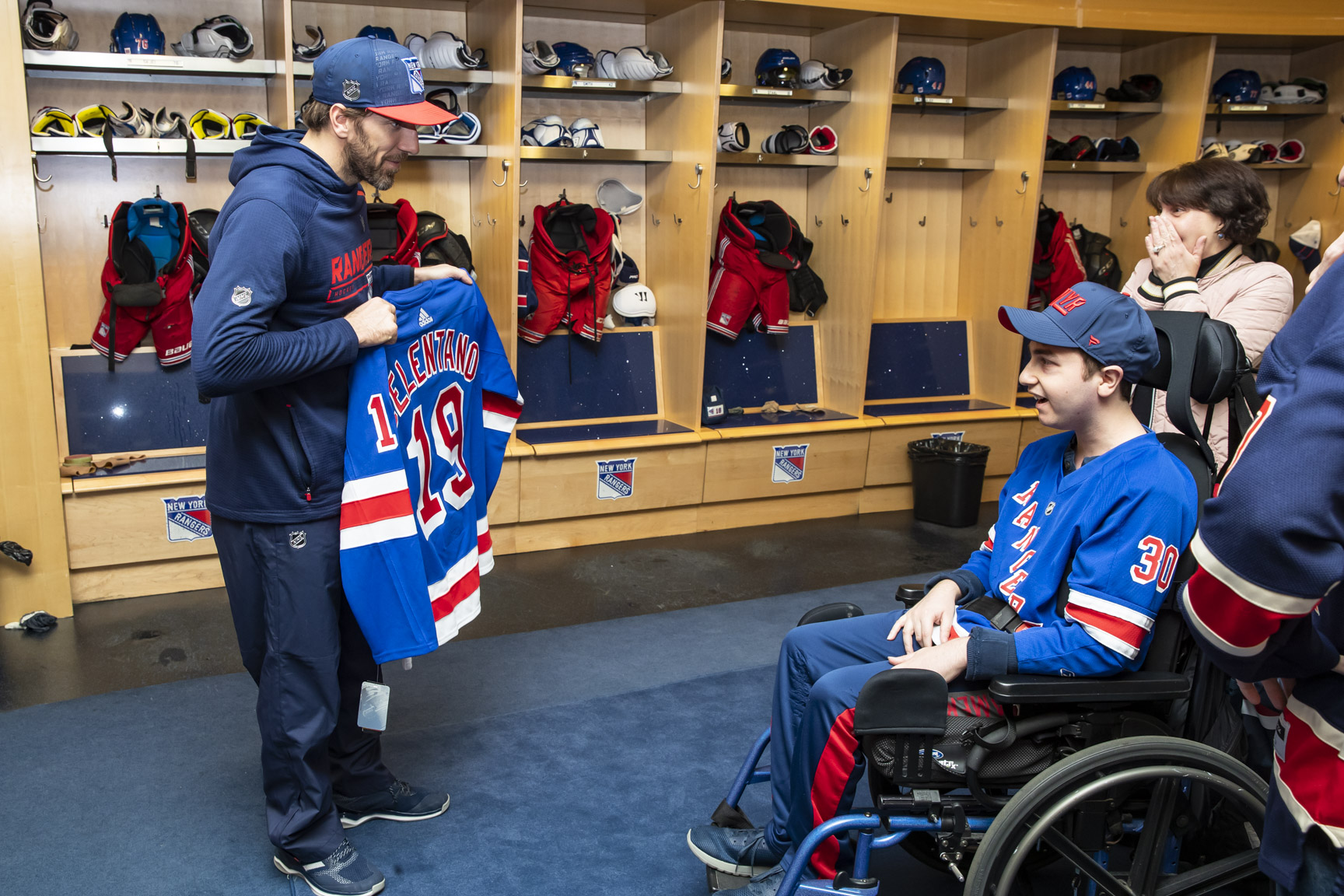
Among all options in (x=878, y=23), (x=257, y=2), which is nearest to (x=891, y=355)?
(x=878, y=23)

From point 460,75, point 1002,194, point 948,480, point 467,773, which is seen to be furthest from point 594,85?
point 467,773

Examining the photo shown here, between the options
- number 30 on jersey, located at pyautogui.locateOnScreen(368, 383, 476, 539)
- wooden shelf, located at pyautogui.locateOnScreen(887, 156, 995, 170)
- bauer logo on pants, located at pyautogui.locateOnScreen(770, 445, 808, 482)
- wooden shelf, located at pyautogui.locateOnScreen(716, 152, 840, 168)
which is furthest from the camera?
wooden shelf, located at pyautogui.locateOnScreen(887, 156, 995, 170)

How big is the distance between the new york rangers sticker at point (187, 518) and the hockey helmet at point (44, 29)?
5.23ft

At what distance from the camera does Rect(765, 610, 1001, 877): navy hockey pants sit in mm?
1692

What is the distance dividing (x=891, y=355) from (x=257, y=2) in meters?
3.34

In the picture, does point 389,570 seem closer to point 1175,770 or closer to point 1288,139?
point 1175,770

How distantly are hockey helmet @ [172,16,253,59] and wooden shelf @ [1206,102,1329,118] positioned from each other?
182 inches

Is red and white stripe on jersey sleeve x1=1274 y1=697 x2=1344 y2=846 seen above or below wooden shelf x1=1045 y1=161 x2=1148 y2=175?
below

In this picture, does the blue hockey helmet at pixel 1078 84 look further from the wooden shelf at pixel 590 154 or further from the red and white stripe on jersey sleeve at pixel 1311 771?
the red and white stripe on jersey sleeve at pixel 1311 771

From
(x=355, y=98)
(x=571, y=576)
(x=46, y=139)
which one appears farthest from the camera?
(x=571, y=576)

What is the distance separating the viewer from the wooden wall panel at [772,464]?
4609mm

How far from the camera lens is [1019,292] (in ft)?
16.9

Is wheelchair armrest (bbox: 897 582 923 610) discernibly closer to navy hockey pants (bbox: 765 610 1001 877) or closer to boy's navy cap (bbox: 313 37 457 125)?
navy hockey pants (bbox: 765 610 1001 877)

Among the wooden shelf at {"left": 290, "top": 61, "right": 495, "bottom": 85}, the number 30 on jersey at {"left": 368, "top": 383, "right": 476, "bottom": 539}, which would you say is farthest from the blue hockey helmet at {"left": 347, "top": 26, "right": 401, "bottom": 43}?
the number 30 on jersey at {"left": 368, "top": 383, "right": 476, "bottom": 539}
